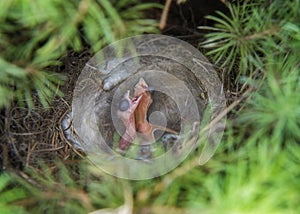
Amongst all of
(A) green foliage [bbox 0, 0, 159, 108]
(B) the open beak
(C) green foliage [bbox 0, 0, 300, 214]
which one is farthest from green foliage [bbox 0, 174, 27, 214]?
(B) the open beak

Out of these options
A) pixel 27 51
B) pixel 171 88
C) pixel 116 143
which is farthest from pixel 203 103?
pixel 27 51

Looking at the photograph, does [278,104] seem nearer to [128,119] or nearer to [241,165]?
[241,165]

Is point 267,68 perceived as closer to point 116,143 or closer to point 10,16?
point 116,143

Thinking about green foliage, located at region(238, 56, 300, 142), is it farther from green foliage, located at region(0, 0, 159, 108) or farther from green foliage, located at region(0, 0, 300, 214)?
green foliage, located at region(0, 0, 159, 108)

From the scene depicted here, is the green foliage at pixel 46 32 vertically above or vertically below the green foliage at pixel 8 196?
above

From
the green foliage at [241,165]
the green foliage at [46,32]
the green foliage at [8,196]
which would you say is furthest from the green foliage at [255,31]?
the green foliage at [8,196]

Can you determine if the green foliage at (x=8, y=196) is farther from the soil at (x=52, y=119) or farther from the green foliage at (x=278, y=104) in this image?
the green foliage at (x=278, y=104)
